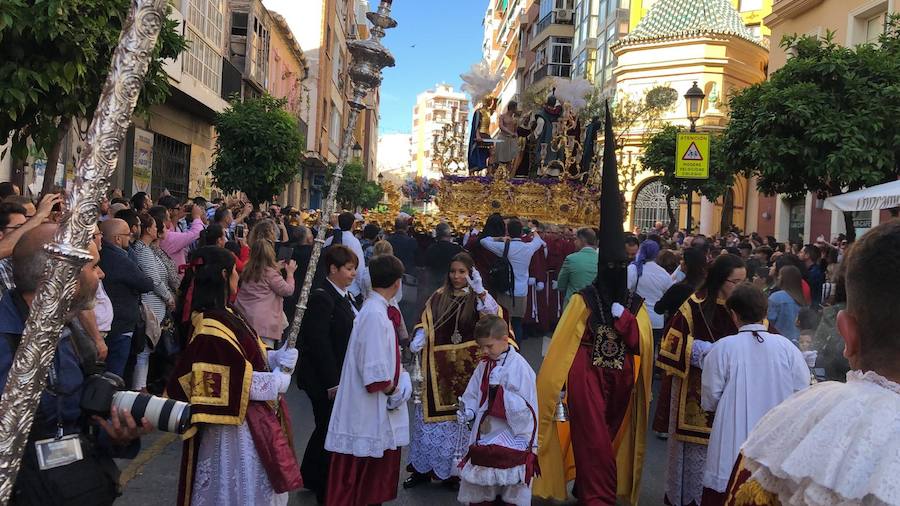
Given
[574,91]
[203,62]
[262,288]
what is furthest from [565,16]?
[262,288]

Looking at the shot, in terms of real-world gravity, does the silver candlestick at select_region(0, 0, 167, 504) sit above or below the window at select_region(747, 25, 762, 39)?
below

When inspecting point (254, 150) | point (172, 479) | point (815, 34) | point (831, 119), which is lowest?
point (172, 479)

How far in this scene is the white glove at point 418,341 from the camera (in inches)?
236

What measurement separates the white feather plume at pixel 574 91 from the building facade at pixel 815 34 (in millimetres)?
5231

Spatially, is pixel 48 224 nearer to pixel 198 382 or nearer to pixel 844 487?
pixel 198 382

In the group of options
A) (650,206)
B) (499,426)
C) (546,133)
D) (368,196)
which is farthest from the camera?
(368,196)

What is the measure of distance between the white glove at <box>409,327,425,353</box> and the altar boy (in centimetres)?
88

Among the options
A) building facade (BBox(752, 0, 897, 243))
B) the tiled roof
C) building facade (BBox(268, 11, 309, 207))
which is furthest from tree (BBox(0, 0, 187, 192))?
the tiled roof

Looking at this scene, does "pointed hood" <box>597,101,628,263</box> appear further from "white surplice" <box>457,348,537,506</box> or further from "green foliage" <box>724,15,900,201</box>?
"green foliage" <box>724,15,900,201</box>

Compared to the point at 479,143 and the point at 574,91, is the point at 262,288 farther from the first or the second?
the point at 574,91

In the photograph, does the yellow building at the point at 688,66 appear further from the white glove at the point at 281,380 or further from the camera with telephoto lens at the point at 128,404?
the camera with telephoto lens at the point at 128,404

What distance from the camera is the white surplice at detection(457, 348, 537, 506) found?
4781 mm

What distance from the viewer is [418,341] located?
6027 mm

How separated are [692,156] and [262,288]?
31.6 feet
